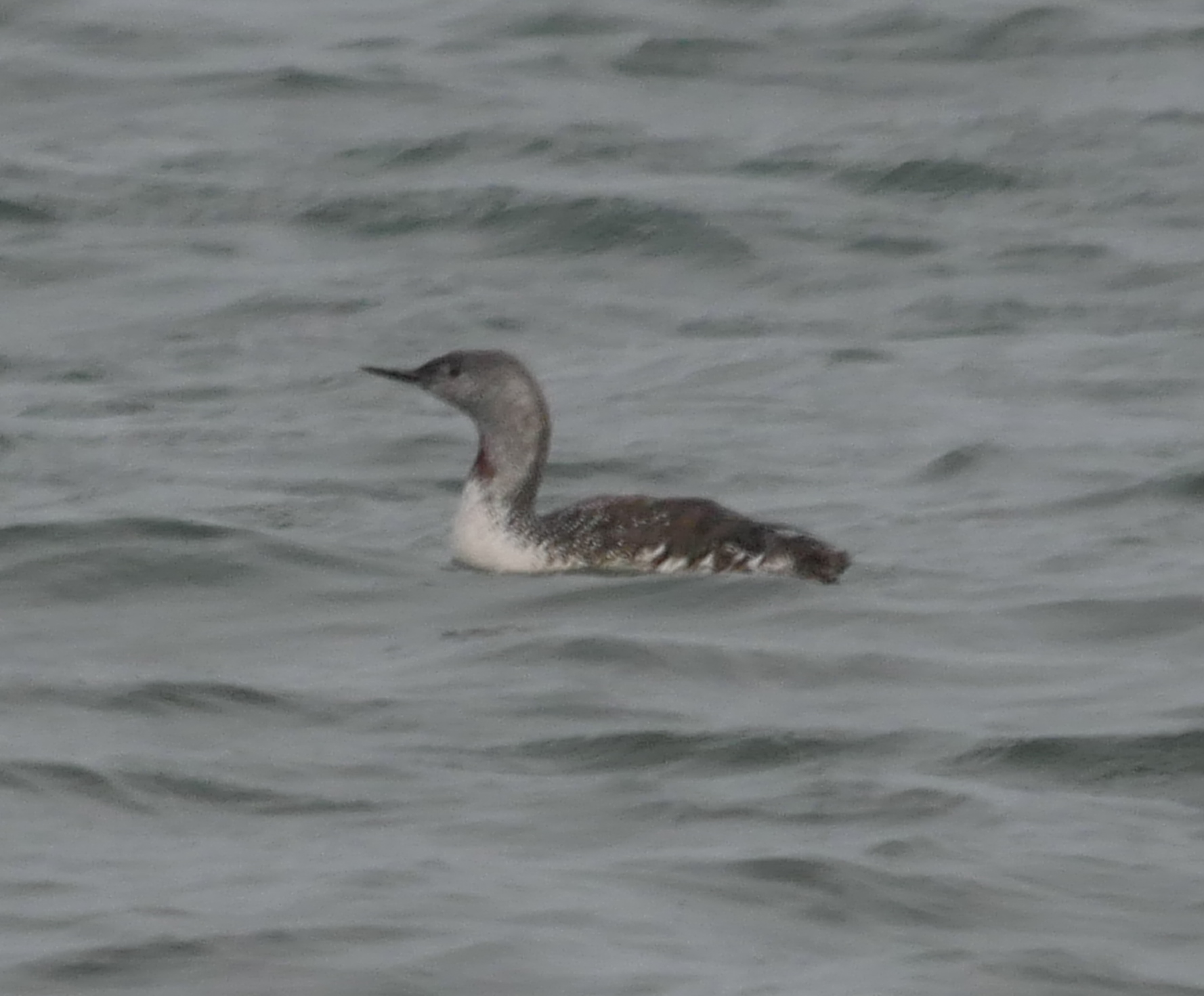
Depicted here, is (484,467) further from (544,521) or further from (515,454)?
(544,521)

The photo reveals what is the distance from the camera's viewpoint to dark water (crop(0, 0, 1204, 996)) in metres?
9.18

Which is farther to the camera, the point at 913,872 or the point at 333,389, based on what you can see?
the point at 333,389

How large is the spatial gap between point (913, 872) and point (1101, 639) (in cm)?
302

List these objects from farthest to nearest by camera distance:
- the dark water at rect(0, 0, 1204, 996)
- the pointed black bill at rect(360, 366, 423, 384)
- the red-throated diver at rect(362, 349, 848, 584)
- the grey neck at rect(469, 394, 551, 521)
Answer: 1. the pointed black bill at rect(360, 366, 423, 384)
2. the grey neck at rect(469, 394, 551, 521)
3. the red-throated diver at rect(362, 349, 848, 584)
4. the dark water at rect(0, 0, 1204, 996)

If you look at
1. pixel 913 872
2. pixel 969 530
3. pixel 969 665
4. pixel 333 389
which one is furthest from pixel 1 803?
pixel 333 389

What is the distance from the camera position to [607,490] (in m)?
15.1

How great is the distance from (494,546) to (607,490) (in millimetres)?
1897

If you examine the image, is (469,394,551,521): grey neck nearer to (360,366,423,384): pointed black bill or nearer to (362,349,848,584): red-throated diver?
(362,349,848,584): red-throated diver

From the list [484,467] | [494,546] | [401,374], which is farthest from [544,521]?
[401,374]

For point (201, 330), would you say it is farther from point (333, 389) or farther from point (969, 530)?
point (969, 530)

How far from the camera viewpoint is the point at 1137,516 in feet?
46.6

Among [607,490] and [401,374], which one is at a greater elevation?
[401,374]

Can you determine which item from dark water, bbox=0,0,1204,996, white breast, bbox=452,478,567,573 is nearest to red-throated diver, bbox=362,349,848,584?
white breast, bbox=452,478,567,573

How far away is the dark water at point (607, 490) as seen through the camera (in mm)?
9180
